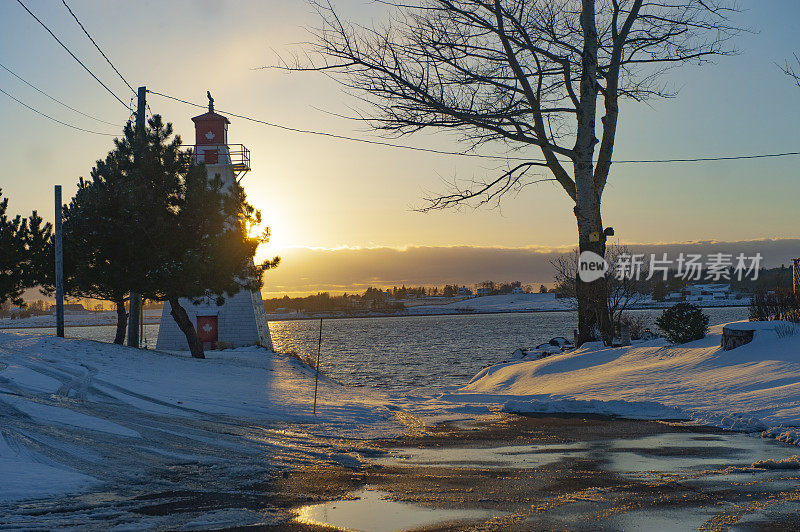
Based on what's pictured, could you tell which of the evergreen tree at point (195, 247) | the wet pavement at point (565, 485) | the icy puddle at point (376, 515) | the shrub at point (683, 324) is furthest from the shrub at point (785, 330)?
the evergreen tree at point (195, 247)

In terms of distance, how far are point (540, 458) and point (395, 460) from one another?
180 cm

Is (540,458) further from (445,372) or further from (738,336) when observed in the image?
(445,372)

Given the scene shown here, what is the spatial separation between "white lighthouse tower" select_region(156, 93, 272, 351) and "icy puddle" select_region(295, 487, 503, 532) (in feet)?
96.4

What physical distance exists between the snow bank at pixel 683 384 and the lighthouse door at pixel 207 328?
64.5 ft

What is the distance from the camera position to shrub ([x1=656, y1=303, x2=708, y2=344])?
1755 cm

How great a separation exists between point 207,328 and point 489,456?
29.0 metres

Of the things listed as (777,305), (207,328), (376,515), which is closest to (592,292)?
(777,305)

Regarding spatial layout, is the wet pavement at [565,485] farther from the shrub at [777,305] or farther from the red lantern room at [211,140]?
the red lantern room at [211,140]

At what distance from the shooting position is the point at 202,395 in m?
13.2

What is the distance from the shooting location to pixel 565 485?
21.6 ft

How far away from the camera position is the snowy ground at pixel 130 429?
5992 mm

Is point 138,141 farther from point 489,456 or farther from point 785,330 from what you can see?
point 785,330

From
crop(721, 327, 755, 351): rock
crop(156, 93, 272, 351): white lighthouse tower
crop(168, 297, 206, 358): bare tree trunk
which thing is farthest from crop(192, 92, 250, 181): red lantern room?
crop(721, 327, 755, 351): rock

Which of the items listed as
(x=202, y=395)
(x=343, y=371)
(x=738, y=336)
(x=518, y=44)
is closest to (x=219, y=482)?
(x=202, y=395)
